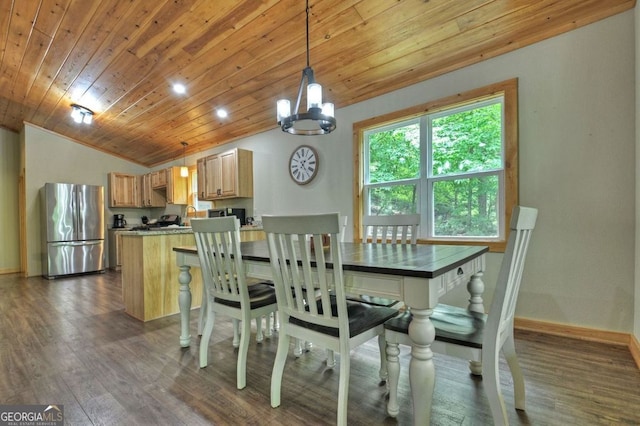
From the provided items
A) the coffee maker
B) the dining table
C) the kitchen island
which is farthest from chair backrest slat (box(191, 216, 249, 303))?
the coffee maker

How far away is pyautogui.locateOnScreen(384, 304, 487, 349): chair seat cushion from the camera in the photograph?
4.41ft

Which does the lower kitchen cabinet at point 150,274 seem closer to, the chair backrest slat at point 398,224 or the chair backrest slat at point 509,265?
the chair backrest slat at point 398,224

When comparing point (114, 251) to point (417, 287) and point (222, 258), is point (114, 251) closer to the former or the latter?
point (222, 258)

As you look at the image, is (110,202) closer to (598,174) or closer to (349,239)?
(349,239)

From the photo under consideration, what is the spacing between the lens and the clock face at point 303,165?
4.07 meters

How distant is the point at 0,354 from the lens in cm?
225

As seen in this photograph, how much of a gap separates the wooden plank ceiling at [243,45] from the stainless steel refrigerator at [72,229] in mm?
1821

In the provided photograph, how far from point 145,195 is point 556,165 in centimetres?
734

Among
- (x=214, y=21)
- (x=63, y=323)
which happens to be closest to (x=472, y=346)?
(x=214, y=21)

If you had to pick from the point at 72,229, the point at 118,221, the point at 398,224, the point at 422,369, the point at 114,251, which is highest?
the point at 398,224

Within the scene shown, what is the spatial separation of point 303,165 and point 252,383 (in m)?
2.92

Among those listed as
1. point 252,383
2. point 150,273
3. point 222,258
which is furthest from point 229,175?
point 252,383

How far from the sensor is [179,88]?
376cm

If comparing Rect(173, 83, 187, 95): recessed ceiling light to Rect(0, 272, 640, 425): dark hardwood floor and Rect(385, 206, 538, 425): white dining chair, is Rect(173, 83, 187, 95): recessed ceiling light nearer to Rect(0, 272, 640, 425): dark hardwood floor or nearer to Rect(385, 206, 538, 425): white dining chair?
Rect(0, 272, 640, 425): dark hardwood floor
